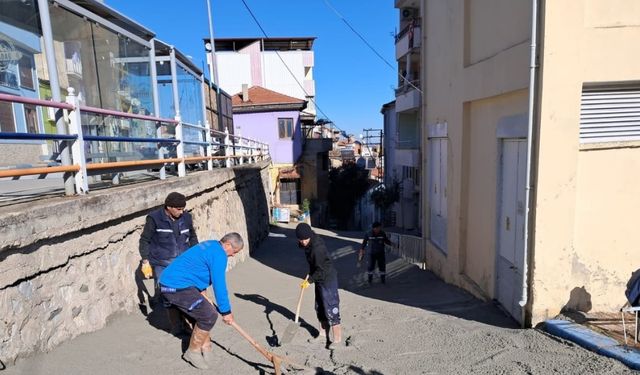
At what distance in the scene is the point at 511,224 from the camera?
518cm

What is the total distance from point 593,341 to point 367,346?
2198mm

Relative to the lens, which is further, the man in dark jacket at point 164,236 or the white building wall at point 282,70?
the white building wall at point 282,70

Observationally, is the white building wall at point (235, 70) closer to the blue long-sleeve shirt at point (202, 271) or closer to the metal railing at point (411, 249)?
the metal railing at point (411, 249)

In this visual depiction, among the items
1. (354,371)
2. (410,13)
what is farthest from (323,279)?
(410,13)

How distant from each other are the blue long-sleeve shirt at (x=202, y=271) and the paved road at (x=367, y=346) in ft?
2.31

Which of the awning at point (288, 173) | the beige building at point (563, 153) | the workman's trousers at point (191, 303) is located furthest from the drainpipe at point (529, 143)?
the awning at point (288, 173)

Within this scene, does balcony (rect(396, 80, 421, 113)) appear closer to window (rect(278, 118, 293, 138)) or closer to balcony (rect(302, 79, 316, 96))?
window (rect(278, 118, 293, 138))

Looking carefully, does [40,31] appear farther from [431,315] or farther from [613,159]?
[613,159]

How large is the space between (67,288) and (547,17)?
5.26 meters

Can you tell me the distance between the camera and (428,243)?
9.16 meters

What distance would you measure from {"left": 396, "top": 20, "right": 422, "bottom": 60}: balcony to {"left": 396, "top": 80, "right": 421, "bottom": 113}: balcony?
1.84m

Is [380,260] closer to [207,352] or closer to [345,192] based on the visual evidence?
[207,352]

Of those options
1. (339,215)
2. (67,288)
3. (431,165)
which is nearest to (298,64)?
(339,215)

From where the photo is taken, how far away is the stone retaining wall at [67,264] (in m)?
3.04
